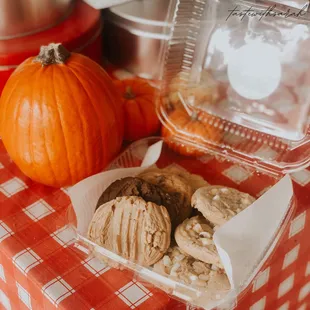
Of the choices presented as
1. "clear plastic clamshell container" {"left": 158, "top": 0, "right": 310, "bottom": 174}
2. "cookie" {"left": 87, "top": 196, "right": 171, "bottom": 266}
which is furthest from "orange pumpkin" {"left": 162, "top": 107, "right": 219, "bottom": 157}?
"cookie" {"left": 87, "top": 196, "right": 171, "bottom": 266}

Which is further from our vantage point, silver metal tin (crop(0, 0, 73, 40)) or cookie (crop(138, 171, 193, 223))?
silver metal tin (crop(0, 0, 73, 40))

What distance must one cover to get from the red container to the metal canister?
0.13 feet

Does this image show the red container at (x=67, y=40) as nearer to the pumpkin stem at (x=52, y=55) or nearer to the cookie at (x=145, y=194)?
the pumpkin stem at (x=52, y=55)

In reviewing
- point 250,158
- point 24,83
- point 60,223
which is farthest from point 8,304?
point 250,158

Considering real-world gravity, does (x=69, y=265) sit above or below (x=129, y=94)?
below

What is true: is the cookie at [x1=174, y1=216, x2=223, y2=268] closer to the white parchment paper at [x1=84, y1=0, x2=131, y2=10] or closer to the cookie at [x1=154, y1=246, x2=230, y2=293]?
the cookie at [x1=154, y1=246, x2=230, y2=293]

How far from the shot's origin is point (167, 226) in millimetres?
728

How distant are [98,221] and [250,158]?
30cm

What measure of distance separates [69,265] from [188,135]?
311 mm

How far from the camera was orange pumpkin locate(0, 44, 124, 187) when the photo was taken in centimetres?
81

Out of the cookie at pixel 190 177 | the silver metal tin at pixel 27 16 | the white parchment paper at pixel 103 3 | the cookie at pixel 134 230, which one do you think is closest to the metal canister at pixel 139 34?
the white parchment paper at pixel 103 3

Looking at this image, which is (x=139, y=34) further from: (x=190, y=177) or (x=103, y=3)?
(x=190, y=177)

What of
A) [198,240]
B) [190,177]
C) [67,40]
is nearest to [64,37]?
[67,40]

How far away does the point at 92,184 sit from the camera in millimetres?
822
